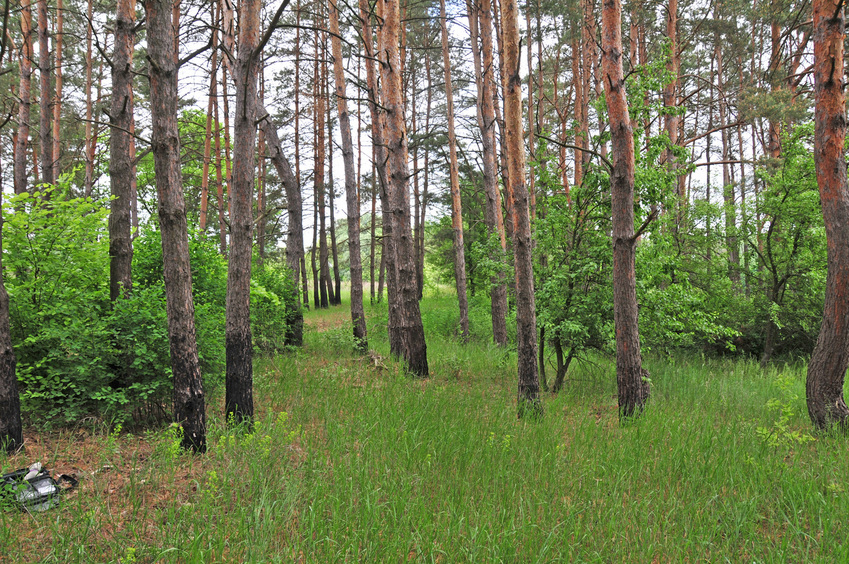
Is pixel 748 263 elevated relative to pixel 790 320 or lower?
elevated

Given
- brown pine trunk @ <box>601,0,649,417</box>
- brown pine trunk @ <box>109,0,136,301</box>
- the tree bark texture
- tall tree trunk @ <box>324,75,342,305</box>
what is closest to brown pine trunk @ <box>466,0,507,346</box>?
the tree bark texture

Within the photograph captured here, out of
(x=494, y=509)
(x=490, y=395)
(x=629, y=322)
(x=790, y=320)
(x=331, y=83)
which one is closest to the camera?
(x=494, y=509)

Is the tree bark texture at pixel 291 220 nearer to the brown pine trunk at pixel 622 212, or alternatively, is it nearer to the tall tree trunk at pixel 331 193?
the brown pine trunk at pixel 622 212

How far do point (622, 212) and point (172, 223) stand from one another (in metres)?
4.94

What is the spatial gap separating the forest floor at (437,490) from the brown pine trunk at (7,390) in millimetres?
164

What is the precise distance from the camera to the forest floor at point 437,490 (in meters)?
2.74

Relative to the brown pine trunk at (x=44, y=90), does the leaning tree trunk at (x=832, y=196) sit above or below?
below

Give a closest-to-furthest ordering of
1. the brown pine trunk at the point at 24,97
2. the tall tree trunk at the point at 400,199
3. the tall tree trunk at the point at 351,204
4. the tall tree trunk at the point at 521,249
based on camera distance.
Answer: the tall tree trunk at the point at 521,249, the tall tree trunk at the point at 400,199, the tall tree trunk at the point at 351,204, the brown pine trunk at the point at 24,97

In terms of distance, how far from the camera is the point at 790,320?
32.5ft

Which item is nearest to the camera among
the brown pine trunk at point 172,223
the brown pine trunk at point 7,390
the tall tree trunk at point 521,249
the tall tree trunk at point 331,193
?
the brown pine trunk at point 7,390

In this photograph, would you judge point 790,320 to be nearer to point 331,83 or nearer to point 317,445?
point 317,445

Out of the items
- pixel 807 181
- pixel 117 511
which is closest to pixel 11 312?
pixel 117 511

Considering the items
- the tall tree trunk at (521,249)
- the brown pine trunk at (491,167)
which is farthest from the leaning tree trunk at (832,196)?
the brown pine trunk at (491,167)

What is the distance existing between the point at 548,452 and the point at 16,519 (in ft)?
13.5
